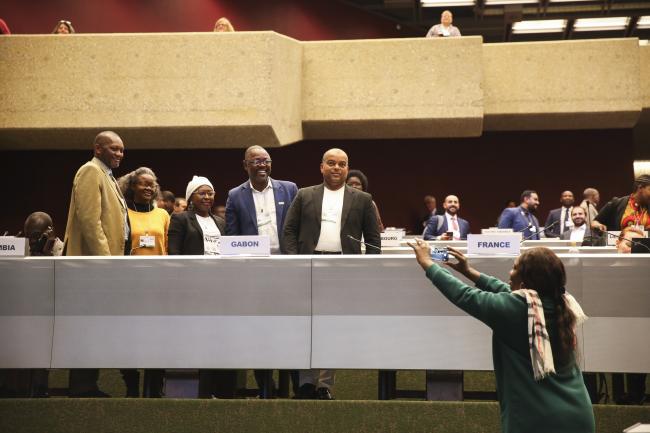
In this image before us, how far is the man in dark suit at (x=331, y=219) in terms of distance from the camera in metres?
4.67

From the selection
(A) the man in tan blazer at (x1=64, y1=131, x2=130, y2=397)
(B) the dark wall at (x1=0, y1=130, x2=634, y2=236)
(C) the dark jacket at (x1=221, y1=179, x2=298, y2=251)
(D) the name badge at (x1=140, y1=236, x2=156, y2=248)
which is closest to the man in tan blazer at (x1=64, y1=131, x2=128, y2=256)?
(A) the man in tan blazer at (x1=64, y1=131, x2=130, y2=397)

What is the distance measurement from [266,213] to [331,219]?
538 mm

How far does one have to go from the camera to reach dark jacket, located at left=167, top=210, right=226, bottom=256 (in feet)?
16.4

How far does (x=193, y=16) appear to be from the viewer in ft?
41.2

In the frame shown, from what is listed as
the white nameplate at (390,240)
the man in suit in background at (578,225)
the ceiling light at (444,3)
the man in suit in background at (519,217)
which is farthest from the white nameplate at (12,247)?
the ceiling light at (444,3)

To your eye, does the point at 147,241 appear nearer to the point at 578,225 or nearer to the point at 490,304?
the point at 490,304

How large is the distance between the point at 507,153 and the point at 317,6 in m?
3.83

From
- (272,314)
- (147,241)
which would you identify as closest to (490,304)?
→ (272,314)

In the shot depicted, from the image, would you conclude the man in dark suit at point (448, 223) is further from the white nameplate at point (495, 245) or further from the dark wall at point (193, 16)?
the white nameplate at point (495, 245)

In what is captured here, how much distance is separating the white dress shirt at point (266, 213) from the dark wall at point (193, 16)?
7.56m

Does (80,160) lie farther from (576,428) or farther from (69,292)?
(576,428)

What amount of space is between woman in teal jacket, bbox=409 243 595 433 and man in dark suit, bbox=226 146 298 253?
2356 millimetres

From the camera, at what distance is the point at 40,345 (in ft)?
13.5

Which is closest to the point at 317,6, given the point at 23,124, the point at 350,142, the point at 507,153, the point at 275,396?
the point at 350,142
